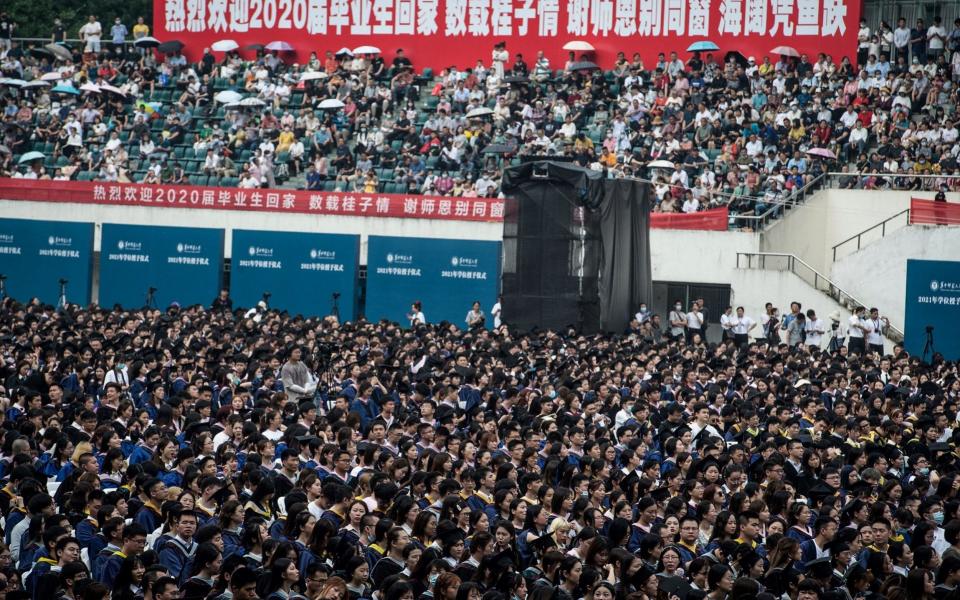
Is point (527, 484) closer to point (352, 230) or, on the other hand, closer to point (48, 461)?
point (48, 461)

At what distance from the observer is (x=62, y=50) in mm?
41625

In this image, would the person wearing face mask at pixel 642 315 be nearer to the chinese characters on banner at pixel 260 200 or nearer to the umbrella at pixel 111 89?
the chinese characters on banner at pixel 260 200

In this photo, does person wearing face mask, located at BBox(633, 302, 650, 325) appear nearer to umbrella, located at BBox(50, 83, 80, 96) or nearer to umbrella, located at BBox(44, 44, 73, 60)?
umbrella, located at BBox(50, 83, 80, 96)

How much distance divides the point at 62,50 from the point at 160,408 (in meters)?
29.1

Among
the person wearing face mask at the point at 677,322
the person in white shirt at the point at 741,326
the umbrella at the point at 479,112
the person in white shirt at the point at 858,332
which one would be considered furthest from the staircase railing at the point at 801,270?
the umbrella at the point at 479,112

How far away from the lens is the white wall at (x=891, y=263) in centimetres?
2894

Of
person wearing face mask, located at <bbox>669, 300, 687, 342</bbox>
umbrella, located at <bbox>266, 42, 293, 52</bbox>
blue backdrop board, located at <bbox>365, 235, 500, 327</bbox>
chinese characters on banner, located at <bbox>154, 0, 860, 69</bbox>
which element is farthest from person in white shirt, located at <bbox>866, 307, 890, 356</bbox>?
umbrella, located at <bbox>266, 42, 293, 52</bbox>

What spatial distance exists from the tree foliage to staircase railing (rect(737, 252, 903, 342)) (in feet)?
90.8

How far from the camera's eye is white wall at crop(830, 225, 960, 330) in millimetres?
28938

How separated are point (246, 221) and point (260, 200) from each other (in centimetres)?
61

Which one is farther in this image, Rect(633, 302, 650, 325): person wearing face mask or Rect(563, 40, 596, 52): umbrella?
Rect(563, 40, 596, 52): umbrella

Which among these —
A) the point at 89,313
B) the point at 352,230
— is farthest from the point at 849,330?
the point at 89,313

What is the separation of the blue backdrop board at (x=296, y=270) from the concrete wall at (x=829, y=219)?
30.3 feet

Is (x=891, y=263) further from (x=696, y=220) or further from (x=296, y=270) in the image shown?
(x=296, y=270)
